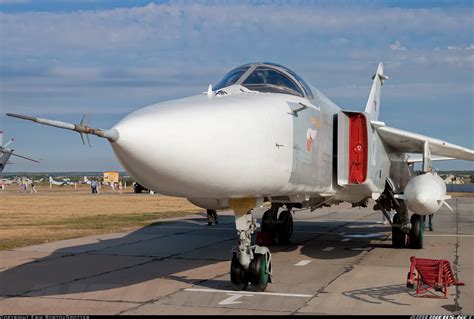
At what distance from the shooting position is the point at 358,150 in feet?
32.7

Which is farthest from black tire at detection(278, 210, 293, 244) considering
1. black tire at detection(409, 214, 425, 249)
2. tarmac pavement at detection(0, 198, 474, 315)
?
black tire at detection(409, 214, 425, 249)

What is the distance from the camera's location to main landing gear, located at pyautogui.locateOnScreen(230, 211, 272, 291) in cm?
794

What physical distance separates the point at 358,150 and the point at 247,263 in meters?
3.21

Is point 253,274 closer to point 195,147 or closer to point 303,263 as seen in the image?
point 195,147

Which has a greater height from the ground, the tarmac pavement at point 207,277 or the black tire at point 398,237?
the black tire at point 398,237

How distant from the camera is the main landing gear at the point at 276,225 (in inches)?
542

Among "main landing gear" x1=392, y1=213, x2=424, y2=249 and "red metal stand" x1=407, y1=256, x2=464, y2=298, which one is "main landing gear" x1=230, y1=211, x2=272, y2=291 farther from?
"main landing gear" x1=392, y1=213, x2=424, y2=249

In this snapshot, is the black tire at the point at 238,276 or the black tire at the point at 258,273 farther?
the black tire at the point at 238,276

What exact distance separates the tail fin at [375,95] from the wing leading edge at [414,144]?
264 centimetres

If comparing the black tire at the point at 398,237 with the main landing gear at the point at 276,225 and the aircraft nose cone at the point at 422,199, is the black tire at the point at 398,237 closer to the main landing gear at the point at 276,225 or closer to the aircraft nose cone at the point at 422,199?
the main landing gear at the point at 276,225

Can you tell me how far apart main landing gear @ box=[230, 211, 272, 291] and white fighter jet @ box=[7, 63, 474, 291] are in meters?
0.01

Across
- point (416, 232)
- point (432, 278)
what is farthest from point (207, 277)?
point (416, 232)

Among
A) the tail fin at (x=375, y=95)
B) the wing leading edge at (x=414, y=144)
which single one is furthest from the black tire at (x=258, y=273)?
the tail fin at (x=375, y=95)

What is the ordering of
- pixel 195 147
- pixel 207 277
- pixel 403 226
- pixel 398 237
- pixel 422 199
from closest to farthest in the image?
pixel 195 147 → pixel 207 277 → pixel 422 199 → pixel 403 226 → pixel 398 237
